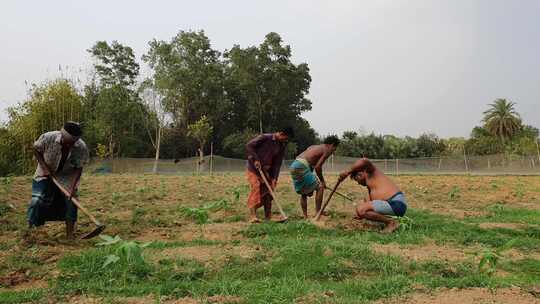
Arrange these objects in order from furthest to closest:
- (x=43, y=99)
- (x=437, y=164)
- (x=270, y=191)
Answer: (x=437, y=164) → (x=43, y=99) → (x=270, y=191)

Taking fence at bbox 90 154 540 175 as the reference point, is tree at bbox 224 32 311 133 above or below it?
above

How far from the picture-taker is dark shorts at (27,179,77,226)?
5312 millimetres

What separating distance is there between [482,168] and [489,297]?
2666 cm

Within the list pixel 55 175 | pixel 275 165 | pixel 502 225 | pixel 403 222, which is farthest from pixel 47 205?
pixel 502 225

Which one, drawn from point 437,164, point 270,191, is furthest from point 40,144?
point 437,164

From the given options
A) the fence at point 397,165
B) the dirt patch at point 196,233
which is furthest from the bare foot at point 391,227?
the fence at point 397,165

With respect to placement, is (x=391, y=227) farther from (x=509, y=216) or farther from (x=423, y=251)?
(x=509, y=216)

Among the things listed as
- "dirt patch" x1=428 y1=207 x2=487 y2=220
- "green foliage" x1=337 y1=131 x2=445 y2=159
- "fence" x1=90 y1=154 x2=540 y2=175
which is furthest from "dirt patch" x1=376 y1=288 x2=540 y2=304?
"green foliage" x1=337 y1=131 x2=445 y2=159

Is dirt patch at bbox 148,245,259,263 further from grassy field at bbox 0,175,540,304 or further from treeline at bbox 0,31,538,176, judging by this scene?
treeline at bbox 0,31,538,176

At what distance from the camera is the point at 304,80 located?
39875 mm

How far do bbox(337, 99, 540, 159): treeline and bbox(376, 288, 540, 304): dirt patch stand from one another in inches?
1498

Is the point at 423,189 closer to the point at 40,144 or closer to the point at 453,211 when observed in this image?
the point at 453,211

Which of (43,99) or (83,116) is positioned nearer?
(43,99)

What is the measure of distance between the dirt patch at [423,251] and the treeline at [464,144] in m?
36.3
